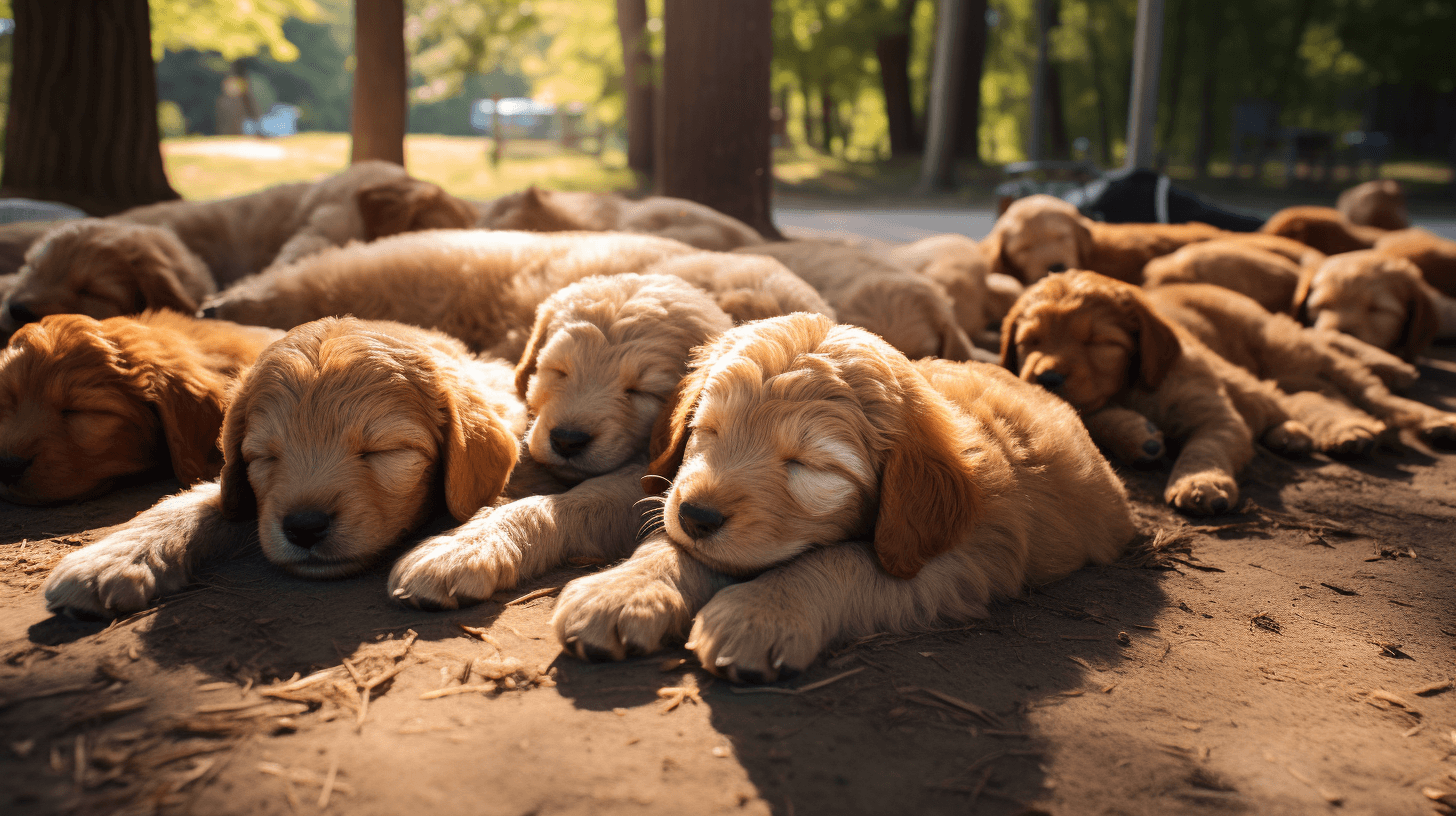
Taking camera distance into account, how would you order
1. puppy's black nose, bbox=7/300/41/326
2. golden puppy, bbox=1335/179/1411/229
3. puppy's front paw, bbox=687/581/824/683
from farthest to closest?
golden puppy, bbox=1335/179/1411/229
puppy's black nose, bbox=7/300/41/326
puppy's front paw, bbox=687/581/824/683

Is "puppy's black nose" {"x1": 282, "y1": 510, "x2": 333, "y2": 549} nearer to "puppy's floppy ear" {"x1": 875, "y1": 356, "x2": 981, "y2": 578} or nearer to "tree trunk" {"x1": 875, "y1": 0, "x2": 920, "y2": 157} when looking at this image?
"puppy's floppy ear" {"x1": 875, "y1": 356, "x2": 981, "y2": 578}

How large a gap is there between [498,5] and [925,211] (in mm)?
11505

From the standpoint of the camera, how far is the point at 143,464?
3938 millimetres

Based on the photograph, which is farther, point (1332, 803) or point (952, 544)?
point (952, 544)

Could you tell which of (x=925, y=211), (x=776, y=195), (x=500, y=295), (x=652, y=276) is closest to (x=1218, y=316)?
(x=652, y=276)

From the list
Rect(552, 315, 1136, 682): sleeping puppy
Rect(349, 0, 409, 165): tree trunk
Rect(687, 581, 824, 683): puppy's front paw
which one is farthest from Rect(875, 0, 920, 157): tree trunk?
Rect(687, 581, 824, 683): puppy's front paw

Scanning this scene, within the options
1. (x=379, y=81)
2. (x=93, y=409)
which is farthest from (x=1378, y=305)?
(x=379, y=81)

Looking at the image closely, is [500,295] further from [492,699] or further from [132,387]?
[492,699]

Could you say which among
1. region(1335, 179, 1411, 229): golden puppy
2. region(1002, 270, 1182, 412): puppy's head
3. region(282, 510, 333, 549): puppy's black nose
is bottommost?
region(282, 510, 333, 549): puppy's black nose

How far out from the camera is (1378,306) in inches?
272

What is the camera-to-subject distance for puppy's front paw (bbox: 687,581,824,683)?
2.52 m

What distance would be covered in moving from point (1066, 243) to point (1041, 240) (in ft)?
0.71

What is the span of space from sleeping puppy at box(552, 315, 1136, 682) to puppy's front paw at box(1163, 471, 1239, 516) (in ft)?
5.21

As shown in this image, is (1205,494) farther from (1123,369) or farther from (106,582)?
(106,582)
